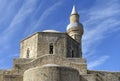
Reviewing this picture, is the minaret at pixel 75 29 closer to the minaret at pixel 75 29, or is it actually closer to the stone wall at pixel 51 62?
the minaret at pixel 75 29

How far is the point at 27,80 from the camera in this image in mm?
23891

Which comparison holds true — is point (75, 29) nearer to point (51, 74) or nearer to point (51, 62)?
point (51, 62)

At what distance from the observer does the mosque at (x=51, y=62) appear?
2320 centimetres

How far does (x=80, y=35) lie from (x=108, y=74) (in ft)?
22.6

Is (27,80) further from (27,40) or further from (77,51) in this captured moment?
(77,51)

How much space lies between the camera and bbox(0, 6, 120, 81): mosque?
2320 cm

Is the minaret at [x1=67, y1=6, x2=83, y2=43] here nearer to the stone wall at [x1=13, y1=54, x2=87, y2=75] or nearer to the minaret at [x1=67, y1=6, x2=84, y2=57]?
the minaret at [x1=67, y1=6, x2=84, y2=57]

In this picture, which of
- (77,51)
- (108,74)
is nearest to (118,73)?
(108,74)

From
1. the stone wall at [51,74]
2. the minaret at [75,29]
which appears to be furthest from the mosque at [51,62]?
the minaret at [75,29]

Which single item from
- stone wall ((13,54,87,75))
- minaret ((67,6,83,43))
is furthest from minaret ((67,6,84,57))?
stone wall ((13,54,87,75))

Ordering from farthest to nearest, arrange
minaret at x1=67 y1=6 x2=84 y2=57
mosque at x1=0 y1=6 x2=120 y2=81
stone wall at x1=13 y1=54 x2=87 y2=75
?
minaret at x1=67 y1=6 x2=84 y2=57 < stone wall at x1=13 y1=54 x2=87 y2=75 < mosque at x1=0 y1=6 x2=120 y2=81

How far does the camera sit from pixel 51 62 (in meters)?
26.7

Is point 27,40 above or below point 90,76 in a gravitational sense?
above

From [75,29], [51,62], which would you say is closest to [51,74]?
[51,62]
